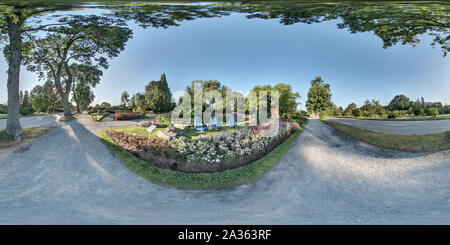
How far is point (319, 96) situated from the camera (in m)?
2.09

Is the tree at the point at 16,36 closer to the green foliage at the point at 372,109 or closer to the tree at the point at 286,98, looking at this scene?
the tree at the point at 286,98

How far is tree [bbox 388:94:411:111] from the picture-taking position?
6.87ft

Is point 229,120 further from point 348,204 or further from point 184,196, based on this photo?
point 348,204

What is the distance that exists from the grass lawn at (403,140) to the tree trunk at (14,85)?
4.67m

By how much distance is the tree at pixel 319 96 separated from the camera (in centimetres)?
206

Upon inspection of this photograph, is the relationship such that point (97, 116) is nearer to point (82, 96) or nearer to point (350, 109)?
point (82, 96)

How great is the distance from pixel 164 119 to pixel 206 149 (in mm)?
732

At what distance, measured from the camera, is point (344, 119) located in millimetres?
2172

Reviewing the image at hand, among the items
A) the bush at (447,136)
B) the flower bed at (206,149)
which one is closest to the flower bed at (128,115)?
the flower bed at (206,149)

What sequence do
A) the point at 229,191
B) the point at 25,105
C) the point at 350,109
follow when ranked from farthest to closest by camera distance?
the point at 350,109 → the point at 25,105 → the point at 229,191

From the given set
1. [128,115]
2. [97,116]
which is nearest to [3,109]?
[97,116]

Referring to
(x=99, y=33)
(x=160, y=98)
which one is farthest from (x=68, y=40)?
(x=160, y=98)

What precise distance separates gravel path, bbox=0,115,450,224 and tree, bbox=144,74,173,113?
33.3 inches

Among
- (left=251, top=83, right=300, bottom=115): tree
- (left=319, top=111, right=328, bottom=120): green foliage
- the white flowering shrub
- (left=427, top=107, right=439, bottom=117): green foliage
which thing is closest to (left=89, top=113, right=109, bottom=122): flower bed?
the white flowering shrub
